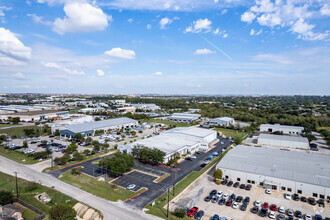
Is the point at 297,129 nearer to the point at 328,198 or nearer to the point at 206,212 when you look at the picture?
the point at 328,198

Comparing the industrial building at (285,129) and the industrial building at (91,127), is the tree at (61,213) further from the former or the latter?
the industrial building at (285,129)

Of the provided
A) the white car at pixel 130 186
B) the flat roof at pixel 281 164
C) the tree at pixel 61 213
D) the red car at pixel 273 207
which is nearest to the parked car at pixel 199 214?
the red car at pixel 273 207

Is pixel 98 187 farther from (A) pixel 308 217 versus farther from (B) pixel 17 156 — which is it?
(A) pixel 308 217

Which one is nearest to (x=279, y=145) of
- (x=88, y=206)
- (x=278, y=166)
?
(x=278, y=166)

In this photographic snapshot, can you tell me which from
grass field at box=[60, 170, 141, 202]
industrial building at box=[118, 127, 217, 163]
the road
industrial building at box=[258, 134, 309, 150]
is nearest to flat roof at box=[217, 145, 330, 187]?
industrial building at box=[118, 127, 217, 163]

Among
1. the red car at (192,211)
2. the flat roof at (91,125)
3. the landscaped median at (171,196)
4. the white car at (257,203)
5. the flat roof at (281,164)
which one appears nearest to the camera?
the red car at (192,211)

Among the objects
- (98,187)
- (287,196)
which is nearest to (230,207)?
(287,196)

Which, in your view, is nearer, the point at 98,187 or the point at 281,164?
the point at 98,187
